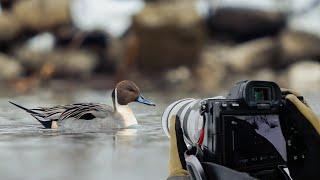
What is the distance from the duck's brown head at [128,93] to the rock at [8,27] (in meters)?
0.39

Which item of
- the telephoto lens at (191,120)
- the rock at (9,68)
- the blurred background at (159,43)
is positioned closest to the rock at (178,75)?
the blurred background at (159,43)

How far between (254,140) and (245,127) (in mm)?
32

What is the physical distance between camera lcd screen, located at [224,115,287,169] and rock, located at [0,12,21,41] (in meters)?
0.98

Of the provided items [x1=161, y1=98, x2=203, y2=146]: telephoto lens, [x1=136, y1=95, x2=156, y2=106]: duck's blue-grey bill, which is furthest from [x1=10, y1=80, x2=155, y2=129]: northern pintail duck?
[x1=161, y1=98, x2=203, y2=146]: telephoto lens

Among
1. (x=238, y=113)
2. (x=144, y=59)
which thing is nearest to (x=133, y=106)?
(x=144, y=59)

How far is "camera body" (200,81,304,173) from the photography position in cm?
72

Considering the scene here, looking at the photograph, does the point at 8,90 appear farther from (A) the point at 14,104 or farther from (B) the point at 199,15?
(B) the point at 199,15

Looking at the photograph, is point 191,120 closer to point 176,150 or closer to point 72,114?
point 176,150

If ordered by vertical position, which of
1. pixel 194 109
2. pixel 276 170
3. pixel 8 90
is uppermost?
pixel 8 90

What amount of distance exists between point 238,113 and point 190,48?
2.95 ft

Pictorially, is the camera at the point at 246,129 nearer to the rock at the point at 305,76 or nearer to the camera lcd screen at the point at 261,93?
the camera lcd screen at the point at 261,93

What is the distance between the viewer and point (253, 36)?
64.3 inches

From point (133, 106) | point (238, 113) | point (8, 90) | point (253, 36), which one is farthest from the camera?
point (253, 36)

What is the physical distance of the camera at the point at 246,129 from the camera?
72 cm
